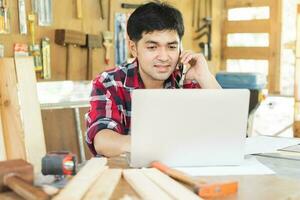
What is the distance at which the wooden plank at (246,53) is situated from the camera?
4534mm

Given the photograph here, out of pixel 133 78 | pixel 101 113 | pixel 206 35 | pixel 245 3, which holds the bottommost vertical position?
pixel 101 113

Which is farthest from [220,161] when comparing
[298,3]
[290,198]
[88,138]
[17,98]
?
[298,3]

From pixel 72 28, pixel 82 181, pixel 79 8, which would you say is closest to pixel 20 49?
pixel 72 28

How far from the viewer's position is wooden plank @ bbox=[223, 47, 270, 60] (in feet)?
14.9

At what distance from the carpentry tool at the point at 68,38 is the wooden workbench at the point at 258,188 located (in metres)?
2.15

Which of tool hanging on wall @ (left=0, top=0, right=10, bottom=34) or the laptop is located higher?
tool hanging on wall @ (left=0, top=0, right=10, bottom=34)

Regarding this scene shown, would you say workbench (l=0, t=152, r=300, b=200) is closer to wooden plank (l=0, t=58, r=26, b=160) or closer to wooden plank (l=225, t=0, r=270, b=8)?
wooden plank (l=0, t=58, r=26, b=160)

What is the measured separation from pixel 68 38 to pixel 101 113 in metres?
1.47

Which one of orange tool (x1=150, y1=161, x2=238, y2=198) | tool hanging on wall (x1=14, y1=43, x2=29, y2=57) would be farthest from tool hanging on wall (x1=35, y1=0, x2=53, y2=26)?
orange tool (x1=150, y1=161, x2=238, y2=198)

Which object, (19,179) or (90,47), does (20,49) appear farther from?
(19,179)

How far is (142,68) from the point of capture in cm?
205

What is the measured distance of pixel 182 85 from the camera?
87.5 inches

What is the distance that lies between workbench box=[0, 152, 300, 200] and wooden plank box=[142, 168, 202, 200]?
7 cm

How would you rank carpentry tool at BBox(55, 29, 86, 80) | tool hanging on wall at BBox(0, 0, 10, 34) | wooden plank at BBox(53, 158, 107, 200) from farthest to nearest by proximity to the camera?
carpentry tool at BBox(55, 29, 86, 80) → tool hanging on wall at BBox(0, 0, 10, 34) → wooden plank at BBox(53, 158, 107, 200)
